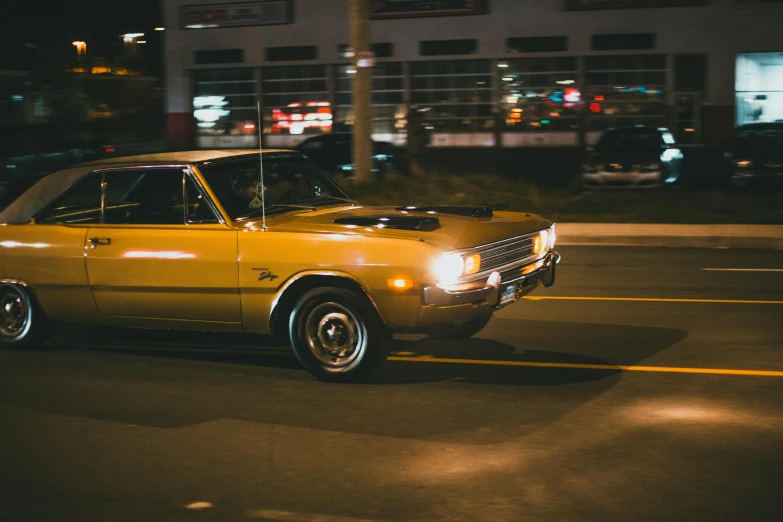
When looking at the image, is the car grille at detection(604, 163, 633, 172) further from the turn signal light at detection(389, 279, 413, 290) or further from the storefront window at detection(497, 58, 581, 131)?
the turn signal light at detection(389, 279, 413, 290)

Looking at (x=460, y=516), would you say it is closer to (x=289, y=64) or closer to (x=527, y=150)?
(x=527, y=150)

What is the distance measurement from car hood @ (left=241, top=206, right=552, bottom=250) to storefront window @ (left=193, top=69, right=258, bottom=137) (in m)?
35.1

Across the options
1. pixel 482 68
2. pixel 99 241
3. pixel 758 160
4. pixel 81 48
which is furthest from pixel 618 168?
pixel 81 48

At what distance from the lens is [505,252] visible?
767 centimetres

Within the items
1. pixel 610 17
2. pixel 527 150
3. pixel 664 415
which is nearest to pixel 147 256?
pixel 664 415

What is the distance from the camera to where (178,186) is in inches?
321

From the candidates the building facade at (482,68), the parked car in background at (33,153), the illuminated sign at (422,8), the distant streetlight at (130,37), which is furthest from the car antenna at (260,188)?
the distant streetlight at (130,37)

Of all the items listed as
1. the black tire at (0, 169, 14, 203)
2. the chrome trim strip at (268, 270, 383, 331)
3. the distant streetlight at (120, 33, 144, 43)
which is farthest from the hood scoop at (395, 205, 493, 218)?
the distant streetlight at (120, 33, 144, 43)

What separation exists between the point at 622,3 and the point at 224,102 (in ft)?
52.5

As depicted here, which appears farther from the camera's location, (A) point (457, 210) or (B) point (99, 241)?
(A) point (457, 210)

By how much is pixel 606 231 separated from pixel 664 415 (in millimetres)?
10231

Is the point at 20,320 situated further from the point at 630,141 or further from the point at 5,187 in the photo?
the point at 630,141

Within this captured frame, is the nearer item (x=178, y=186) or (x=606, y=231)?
(x=178, y=186)

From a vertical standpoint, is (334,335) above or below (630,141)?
below
